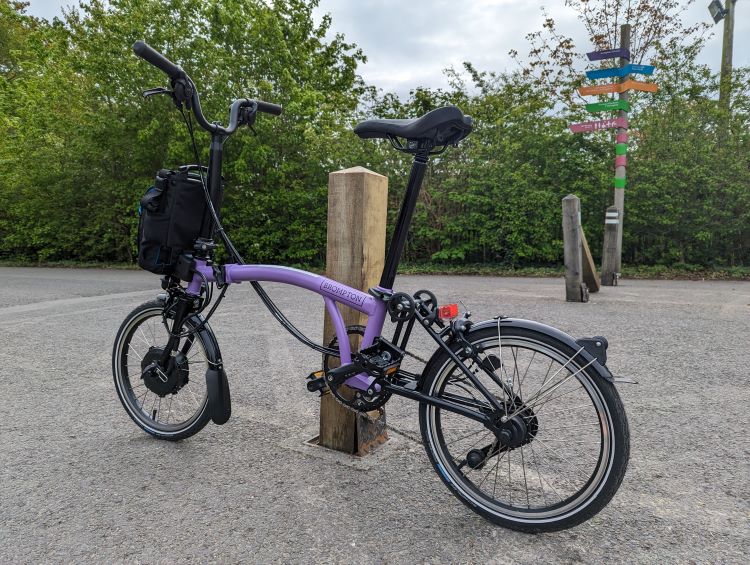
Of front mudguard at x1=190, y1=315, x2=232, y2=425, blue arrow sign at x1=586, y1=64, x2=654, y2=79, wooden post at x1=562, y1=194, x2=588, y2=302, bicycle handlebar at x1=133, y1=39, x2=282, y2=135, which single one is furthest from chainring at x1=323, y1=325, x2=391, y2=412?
blue arrow sign at x1=586, y1=64, x2=654, y2=79

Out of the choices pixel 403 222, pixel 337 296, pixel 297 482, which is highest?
pixel 403 222

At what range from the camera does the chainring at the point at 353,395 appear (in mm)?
2186

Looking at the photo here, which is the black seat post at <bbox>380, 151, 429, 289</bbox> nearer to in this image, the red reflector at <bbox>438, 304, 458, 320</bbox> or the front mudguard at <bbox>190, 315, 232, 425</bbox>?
the red reflector at <bbox>438, 304, 458, 320</bbox>

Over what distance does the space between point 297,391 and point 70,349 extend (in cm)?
255

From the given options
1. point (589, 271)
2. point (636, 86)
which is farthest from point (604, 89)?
point (589, 271)

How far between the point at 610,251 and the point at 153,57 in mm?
8439

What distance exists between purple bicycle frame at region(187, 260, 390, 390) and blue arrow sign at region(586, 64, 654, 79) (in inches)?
360

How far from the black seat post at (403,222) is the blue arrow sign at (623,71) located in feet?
29.2

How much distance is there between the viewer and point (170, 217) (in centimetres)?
246

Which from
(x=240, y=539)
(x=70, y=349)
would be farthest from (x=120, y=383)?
(x=70, y=349)

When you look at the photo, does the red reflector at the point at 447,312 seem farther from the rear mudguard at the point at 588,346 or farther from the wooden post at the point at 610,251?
the wooden post at the point at 610,251

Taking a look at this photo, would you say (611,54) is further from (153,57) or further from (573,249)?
(153,57)

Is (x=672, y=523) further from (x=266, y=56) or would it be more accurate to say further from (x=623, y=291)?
(x=266, y=56)

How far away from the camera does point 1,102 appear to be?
670 inches
